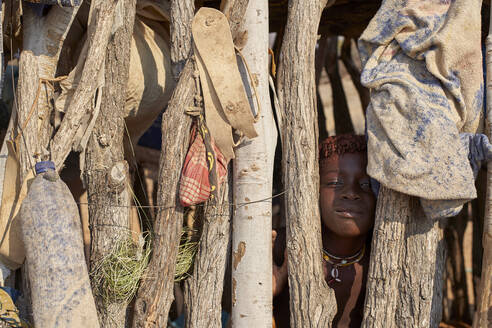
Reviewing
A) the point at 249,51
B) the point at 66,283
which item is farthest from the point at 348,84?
the point at 66,283

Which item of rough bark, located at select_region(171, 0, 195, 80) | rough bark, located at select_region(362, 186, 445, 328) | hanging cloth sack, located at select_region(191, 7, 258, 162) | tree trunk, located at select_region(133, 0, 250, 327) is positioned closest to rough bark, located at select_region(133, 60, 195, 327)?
tree trunk, located at select_region(133, 0, 250, 327)

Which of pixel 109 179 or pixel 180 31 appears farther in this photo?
pixel 180 31

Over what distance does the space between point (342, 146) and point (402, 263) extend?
67cm

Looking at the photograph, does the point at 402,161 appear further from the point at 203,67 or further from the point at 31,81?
the point at 31,81

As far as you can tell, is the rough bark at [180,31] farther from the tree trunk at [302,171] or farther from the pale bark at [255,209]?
the tree trunk at [302,171]

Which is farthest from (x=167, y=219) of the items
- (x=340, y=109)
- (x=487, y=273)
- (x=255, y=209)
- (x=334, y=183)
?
(x=340, y=109)

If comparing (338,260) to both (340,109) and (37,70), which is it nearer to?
(37,70)

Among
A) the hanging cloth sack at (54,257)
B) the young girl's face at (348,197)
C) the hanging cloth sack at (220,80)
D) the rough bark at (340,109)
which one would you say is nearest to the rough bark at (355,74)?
the rough bark at (340,109)

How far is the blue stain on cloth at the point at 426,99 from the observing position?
2240 mm

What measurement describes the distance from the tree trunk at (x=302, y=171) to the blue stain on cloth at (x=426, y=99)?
0.28 metres

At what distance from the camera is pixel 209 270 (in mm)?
2482

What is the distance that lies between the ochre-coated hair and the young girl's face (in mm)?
27

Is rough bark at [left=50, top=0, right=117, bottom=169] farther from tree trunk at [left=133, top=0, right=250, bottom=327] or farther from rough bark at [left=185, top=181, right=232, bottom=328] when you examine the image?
rough bark at [left=185, top=181, right=232, bottom=328]

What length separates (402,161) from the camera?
2.28 metres
